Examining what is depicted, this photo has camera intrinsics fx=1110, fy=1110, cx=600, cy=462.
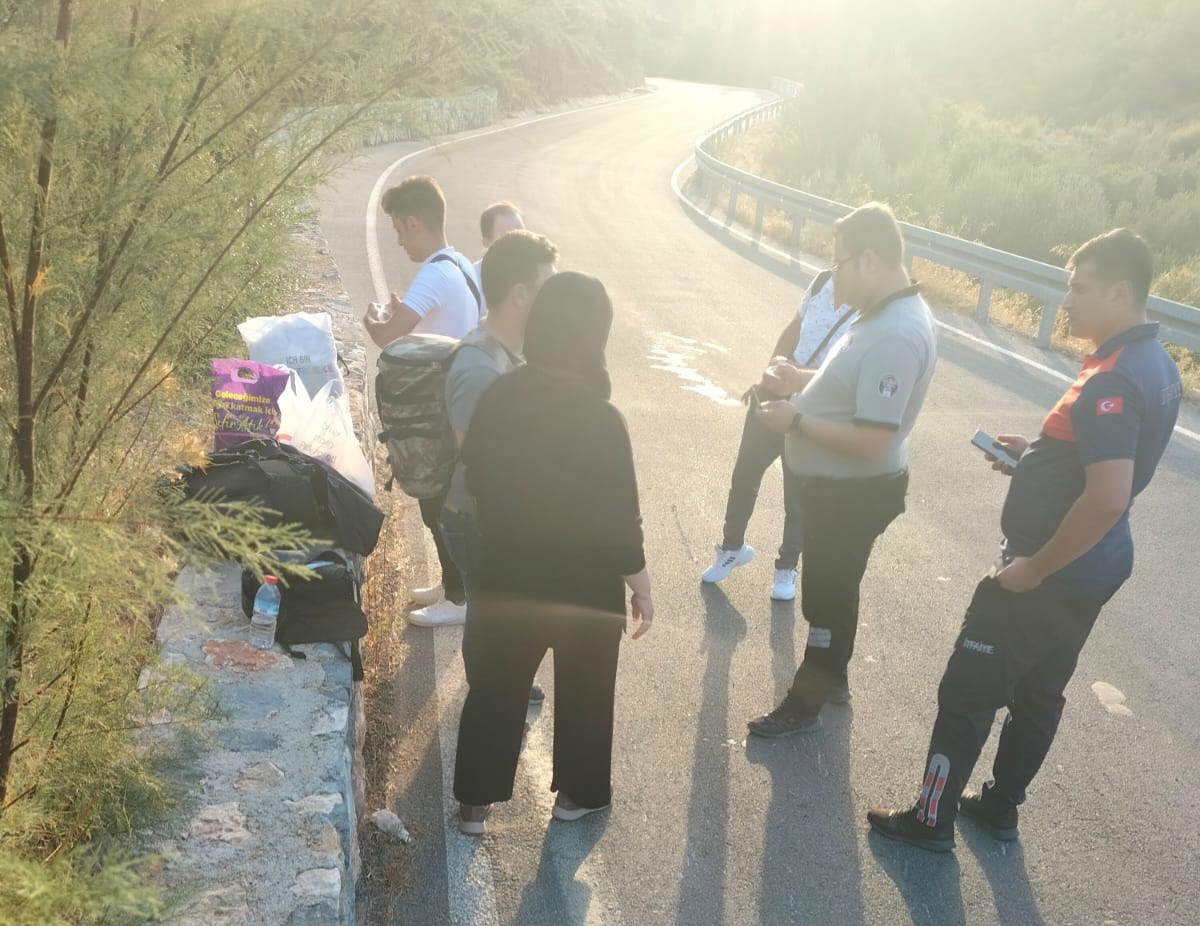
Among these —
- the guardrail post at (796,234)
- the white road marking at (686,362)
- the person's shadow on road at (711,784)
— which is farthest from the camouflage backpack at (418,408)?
the guardrail post at (796,234)

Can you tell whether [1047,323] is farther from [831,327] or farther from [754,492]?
[831,327]

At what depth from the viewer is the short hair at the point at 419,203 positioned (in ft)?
17.8

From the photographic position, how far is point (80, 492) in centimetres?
224

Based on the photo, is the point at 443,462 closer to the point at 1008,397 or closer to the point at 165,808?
the point at 165,808

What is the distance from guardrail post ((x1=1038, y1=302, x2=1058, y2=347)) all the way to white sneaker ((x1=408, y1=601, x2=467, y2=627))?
878cm

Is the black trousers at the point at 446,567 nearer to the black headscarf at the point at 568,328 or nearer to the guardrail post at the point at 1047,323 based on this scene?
the black headscarf at the point at 568,328

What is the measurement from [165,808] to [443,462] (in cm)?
206

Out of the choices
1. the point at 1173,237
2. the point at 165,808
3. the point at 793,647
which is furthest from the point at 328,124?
the point at 1173,237

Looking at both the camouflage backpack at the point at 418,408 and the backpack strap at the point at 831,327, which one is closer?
the camouflage backpack at the point at 418,408

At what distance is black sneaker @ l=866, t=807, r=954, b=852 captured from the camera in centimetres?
407

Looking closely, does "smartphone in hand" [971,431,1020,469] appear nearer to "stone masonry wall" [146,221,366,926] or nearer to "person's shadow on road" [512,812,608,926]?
"person's shadow on road" [512,812,608,926]

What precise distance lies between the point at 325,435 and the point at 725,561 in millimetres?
2418

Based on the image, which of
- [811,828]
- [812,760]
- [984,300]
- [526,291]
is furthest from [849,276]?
[984,300]

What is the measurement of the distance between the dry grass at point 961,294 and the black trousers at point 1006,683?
24.5ft
